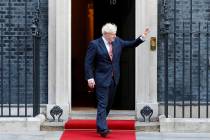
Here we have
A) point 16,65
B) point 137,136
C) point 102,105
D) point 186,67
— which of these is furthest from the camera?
point 16,65

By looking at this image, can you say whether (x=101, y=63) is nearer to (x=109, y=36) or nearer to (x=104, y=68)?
(x=104, y=68)

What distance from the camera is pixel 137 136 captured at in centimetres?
890

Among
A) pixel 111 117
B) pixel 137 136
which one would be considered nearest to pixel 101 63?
pixel 137 136

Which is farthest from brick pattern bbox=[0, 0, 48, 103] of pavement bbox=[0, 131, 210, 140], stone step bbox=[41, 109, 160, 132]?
pavement bbox=[0, 131, 210, 140]

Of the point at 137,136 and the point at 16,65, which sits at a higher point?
the point at 16,65

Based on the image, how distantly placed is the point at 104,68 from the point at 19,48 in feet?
5.95

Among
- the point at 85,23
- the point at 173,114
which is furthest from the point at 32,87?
the point at 85,23

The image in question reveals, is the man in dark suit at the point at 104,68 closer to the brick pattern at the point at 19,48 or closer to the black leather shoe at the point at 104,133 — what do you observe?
the black leather shoe at the point at 104,133

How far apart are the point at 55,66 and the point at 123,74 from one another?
152 centimetres

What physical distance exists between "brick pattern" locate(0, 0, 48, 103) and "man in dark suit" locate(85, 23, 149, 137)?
1.41 m

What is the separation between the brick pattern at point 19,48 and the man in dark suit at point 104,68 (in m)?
1.41

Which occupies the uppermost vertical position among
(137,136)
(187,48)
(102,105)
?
(187,48)

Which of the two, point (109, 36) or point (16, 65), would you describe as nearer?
point (109, 36)

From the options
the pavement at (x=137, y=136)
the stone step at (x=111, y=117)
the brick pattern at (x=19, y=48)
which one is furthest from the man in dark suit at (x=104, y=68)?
the brick pattern at (x=19, y=48)
